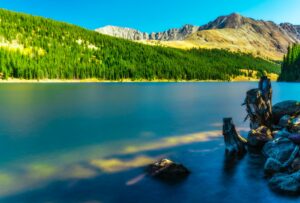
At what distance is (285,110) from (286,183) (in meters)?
18.2

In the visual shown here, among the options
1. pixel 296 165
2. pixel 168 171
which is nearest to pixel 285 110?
pixel 296 165

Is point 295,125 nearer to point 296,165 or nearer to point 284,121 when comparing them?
point 284,121

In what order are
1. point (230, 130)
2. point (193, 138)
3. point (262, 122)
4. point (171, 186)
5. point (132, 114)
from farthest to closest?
point (132, 114)
point (193, 138)
point (262, 122)
point (230, 130)
point (171, 186)

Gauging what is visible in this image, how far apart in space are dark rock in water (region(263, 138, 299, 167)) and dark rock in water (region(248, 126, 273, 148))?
3.39 m

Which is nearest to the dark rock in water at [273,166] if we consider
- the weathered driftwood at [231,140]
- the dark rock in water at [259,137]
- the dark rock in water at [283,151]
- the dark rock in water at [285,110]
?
the dark rock in water at [283,151]

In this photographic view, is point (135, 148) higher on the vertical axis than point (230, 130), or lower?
lower

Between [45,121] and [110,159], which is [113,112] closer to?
[45,121]

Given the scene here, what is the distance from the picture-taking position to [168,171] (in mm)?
24344

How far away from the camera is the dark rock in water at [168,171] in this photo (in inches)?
949

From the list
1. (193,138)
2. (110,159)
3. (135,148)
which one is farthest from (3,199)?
(193,138)

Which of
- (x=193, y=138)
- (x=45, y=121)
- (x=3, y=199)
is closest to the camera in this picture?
(x=3, y=199)

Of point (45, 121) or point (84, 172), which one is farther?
point (45, 121)

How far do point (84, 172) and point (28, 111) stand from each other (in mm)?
41076

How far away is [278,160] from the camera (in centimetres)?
2559
